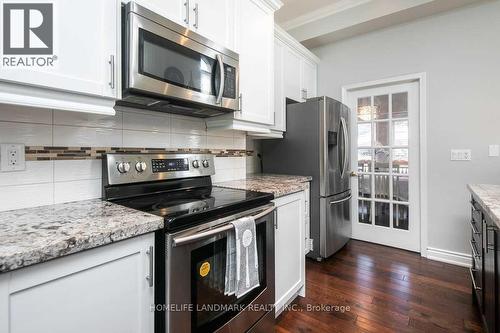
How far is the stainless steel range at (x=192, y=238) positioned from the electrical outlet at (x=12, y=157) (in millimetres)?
316

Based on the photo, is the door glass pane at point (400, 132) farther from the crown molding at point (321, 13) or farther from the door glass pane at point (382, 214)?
the crown molding at point (321, 13)

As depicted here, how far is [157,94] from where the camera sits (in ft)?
4.02

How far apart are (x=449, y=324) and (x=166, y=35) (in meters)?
2.41

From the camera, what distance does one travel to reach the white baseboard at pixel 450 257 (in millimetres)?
2471

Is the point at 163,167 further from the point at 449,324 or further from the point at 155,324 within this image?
the point at 449,324

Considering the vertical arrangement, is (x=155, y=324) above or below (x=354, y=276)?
above

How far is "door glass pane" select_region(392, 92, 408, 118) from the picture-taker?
2846mm

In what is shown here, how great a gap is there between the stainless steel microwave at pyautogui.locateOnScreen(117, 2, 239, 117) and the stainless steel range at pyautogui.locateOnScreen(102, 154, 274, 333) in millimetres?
345

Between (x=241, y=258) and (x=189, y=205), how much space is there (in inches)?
13.8

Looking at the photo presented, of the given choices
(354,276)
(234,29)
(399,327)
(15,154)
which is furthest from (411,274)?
(15,154)

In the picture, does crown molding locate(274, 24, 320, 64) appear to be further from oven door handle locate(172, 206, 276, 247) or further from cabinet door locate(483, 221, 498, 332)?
cabinet door locate(483, 221, 498, 332)

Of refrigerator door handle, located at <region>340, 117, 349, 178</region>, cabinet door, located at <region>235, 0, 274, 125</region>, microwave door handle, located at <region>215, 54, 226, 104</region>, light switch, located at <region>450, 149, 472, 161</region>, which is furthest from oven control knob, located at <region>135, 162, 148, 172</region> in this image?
light switch, located at <region>450, 149, 472, 161</region>

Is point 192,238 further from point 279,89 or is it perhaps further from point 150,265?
point 279,89

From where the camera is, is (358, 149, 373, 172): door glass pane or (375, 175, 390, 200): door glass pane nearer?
(375, 175, 390, 200): door glass pane
